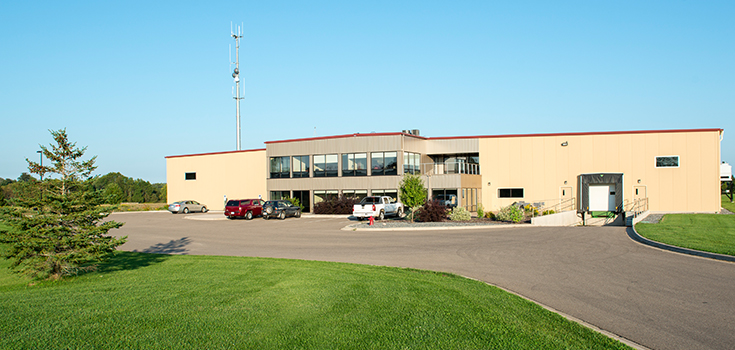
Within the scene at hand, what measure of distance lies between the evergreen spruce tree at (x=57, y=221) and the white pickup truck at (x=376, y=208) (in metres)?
21.8

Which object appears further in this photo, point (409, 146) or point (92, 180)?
point (409, 146)

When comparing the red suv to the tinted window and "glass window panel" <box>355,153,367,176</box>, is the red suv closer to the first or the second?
"glass window panel" <box>355,153,367,176</box>

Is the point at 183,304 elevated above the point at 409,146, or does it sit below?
below

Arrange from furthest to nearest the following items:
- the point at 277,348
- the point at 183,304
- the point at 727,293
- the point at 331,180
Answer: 1. the point at 331,180
2. the point at 727,293
3. the point at 183,304
4. the point at 277,348

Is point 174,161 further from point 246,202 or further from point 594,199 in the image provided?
point 594,199

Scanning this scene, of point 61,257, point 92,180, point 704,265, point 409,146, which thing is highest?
point 409,146

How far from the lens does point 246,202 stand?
35.4m

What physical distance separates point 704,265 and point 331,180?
31.4 meters

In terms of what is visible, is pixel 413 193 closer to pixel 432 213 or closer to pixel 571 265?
pixel 432 213

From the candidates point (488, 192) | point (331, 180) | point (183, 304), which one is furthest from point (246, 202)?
point (183, 304)

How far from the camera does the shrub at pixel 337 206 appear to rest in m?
38.3

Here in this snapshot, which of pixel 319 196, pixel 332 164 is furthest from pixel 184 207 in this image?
pixel 332 164

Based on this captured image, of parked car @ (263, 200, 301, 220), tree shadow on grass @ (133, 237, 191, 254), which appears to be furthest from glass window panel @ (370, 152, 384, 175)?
tree shadow on grass @ (133, 237, 191, 254)

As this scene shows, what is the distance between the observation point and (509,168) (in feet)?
122
